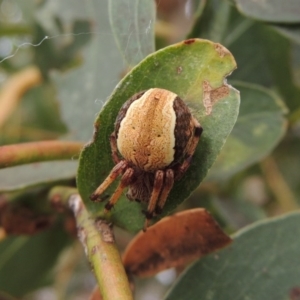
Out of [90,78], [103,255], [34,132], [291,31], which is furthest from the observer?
[34,132]

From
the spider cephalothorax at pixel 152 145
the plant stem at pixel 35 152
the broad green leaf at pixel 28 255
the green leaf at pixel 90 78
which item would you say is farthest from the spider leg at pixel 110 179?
the broad green leaf at pixel 28 255

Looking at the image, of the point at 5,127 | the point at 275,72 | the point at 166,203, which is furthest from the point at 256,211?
the point at 5,127

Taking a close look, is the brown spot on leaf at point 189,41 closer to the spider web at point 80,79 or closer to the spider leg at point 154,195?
the spider leg at point 154,195

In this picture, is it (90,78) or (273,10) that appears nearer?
(273,10)

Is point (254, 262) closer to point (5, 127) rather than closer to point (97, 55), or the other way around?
point (97, 55)

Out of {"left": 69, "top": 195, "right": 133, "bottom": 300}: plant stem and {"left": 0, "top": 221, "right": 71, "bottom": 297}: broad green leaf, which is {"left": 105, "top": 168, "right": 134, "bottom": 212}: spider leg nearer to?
{"left": 69, "top": 195, "right": 133, "bottom": 300}: plant stem

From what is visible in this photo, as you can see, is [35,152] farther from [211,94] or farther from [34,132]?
[34,132]

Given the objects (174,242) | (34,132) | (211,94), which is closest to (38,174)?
(174,242)
